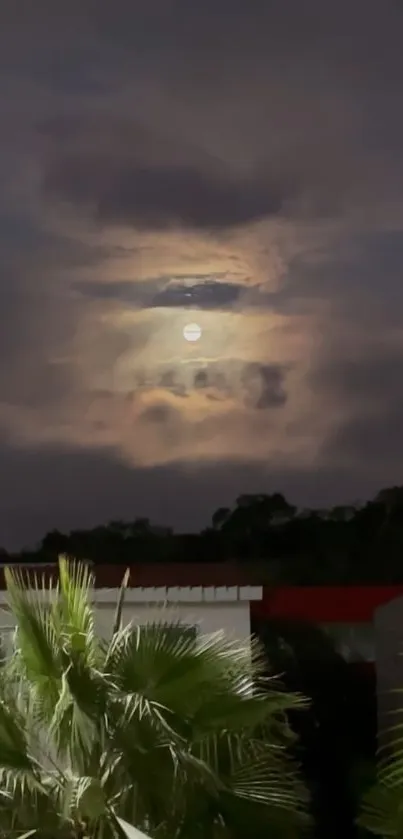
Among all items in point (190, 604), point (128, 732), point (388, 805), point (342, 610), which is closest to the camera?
point (128, 732)

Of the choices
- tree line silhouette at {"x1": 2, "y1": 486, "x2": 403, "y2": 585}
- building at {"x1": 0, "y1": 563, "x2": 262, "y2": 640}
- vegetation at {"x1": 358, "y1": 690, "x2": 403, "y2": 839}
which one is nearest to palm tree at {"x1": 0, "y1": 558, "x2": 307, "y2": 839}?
vegetation at {"x1": 358, "y1": 690, "x2": 403, "y2": 839}

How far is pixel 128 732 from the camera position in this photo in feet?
13.4

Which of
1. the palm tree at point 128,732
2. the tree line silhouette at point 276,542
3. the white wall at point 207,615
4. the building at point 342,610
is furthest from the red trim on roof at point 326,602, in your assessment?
the palm tree at point 128,732

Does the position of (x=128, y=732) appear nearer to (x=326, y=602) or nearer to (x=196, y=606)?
(x=196, y=606)

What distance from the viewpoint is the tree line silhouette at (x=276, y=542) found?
9.15 m

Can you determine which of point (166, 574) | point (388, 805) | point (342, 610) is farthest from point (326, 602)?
point (388, 805)

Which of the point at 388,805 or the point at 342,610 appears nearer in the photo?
the point at 388,805

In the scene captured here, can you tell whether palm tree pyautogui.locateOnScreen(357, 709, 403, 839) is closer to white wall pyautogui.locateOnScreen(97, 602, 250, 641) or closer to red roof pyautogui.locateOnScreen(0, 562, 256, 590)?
white wall pyautogui.locateOnScreen(97, 602, 250, 641)

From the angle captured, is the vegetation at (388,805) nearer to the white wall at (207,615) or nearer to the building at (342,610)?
the white wall at (207,615)

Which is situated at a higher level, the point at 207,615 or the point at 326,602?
the point at 326,602

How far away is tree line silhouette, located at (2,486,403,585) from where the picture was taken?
9148 mm

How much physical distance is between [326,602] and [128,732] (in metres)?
4.56

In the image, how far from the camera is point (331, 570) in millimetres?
9086

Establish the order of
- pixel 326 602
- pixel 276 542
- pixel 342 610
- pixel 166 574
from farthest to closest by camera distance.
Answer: pixel 276 542
pixel 326 602
pixel 342 610
pixel 166 574
